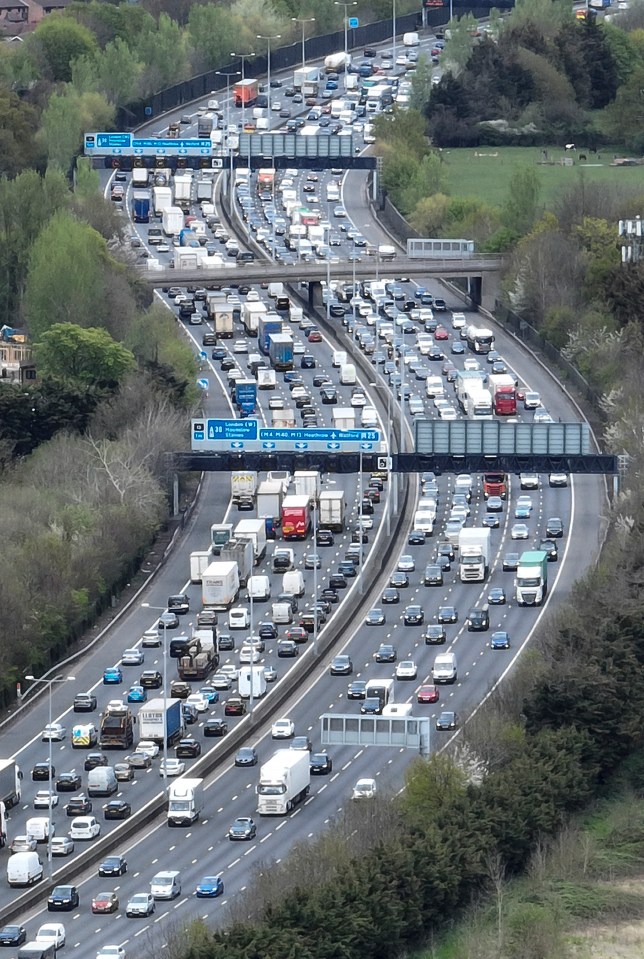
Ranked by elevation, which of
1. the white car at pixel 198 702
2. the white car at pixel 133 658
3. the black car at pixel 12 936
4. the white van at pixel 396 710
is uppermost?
the black car at pixel 12 936

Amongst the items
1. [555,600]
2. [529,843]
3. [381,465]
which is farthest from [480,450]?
[529,843]

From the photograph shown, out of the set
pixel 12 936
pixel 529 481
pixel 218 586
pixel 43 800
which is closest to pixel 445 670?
pixel 218 586

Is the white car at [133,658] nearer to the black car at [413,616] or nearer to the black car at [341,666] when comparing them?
the black car at [341,666]

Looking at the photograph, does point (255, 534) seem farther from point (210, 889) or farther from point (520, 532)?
point (210, 889)

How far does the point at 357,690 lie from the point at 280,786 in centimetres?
1641

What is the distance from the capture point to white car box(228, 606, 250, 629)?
159 metres

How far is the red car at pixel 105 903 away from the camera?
122 meters

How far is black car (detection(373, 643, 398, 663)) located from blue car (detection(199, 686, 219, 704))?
876cm

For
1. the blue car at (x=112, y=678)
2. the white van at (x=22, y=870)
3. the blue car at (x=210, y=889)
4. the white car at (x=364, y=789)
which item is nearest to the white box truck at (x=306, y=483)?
the blue car at (x=112, y=678)

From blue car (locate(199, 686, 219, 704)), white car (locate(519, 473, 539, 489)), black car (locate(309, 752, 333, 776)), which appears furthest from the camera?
white car (locate(519, 473, 539, 489))

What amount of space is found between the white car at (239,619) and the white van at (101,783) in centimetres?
2308

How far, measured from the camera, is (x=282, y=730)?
144 m

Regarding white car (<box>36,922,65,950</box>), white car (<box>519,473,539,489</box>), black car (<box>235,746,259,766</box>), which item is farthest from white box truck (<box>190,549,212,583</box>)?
white car (<box>36,922,65,950</box>)

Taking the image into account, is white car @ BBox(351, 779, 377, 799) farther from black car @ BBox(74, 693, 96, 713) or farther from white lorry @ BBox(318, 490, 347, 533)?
white lorry @ BBox(318, 490, 347, 533)
